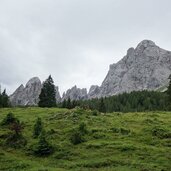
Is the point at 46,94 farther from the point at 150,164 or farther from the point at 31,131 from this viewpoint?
the point at 150,164

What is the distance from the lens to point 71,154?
40312 millimetres

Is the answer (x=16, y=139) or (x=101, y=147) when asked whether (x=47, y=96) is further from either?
(x=101, y=147)

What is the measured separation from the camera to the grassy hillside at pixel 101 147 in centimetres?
3545

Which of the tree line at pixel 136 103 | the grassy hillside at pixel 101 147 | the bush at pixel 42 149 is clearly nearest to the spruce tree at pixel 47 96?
the grassy hillside at pixel 101 147

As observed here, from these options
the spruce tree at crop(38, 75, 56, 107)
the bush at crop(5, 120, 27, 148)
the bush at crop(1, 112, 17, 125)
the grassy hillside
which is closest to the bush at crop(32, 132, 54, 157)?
the grassy hillside

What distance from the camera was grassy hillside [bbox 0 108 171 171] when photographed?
35.5 m

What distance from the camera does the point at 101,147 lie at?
42031 mm

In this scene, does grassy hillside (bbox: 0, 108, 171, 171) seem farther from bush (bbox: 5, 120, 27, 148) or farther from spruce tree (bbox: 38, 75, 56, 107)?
spruce tree (bbox: 38, 75, 56, 107)

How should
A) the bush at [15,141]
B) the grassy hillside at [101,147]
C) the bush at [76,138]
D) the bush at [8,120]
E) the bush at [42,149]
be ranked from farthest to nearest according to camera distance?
the bush at [8,120], the bush at [15,141], the bush at [76,138], the bush at [42,149], the grassy hillside at [101,147]

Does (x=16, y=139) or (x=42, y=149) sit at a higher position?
(x=16, y=139)

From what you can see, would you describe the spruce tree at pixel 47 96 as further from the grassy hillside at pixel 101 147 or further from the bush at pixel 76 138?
the bush at pixel 76 138

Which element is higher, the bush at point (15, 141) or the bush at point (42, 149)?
the bush at point (15, 141)

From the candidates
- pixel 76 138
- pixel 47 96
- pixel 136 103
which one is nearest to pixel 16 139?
pixel 76 138

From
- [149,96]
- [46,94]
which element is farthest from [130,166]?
[149,96]
